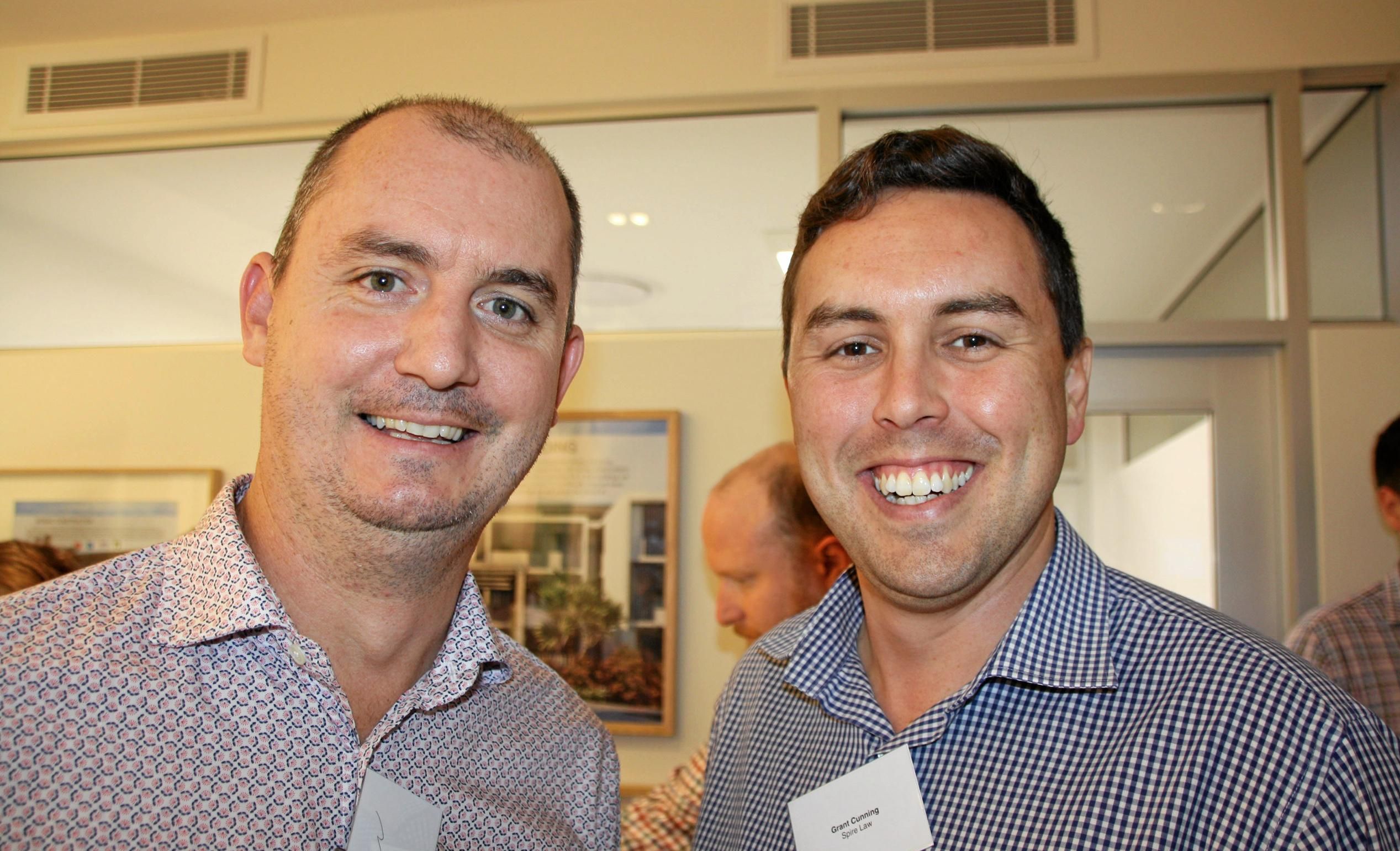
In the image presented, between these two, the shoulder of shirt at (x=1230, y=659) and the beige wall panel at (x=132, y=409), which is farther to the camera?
the beige wall panel at (x=132, y=409)

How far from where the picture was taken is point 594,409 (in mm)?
3326

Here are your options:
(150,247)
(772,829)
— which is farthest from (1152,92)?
(150,247)

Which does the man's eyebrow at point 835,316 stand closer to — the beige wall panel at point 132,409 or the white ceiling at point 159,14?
the white ceiling at point 159,14

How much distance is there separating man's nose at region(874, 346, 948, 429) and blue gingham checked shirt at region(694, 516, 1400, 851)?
29 cm

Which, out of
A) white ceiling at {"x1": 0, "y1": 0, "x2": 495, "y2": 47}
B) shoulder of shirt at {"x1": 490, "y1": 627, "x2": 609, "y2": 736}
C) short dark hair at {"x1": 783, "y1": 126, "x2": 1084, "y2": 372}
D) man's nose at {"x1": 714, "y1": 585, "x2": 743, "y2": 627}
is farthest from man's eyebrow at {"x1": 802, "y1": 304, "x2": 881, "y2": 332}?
white ceiling at {"x1": 0, "y1": 0, "x2": 495, "y2": 47}

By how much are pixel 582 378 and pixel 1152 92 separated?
2.04 meters

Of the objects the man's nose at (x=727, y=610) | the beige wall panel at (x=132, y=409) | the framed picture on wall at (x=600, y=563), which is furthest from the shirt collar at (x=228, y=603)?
the beige wall panel at (x=132, y=409)

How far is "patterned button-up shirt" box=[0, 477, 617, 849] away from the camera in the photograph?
1098 mm

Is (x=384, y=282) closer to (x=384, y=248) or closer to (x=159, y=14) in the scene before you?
(x=384, y=248)

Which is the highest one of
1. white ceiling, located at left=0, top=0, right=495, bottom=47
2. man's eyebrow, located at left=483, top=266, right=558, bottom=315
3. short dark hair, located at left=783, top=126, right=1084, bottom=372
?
white ceiling, located at left=0, top=0, right=495, bottom=47

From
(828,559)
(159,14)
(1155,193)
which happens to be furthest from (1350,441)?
(159,14)

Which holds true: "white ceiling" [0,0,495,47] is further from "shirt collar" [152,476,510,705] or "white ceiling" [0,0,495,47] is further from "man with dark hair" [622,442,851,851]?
"shirt collar" [152,476,510,705]

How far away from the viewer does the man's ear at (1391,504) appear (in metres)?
2.76

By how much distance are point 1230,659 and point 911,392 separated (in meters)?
0.51
